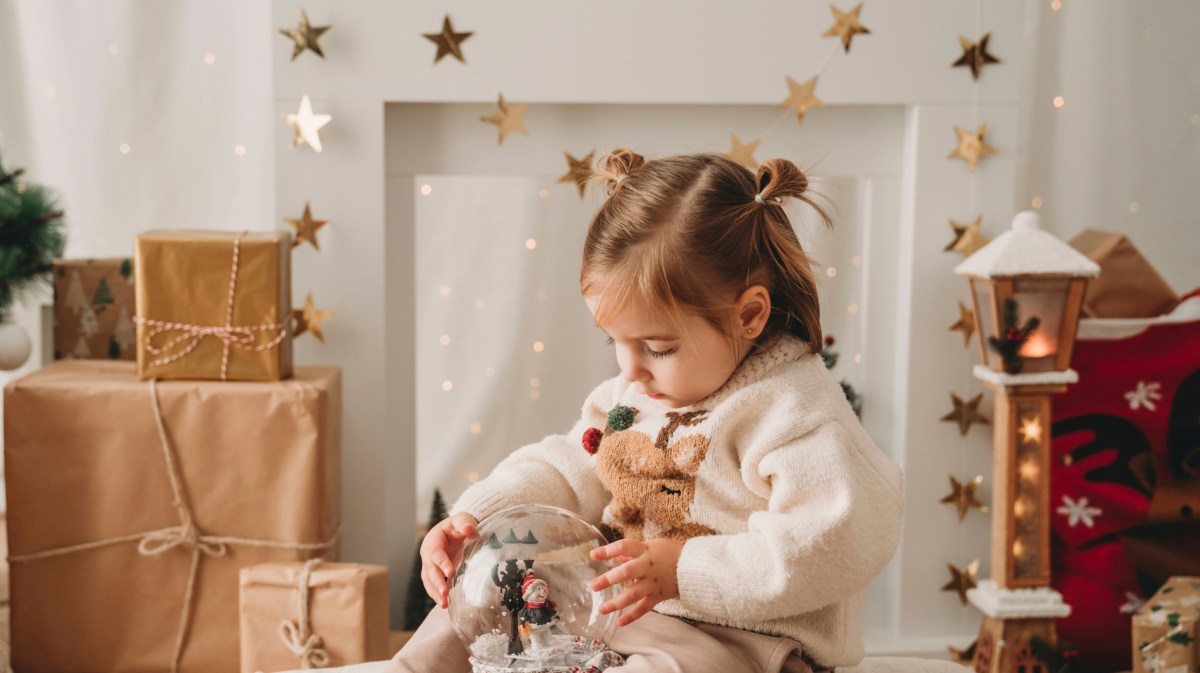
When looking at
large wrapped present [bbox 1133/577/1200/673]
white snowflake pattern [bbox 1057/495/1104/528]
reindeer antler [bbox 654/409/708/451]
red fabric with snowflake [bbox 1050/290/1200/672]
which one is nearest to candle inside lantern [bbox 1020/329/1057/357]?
red fabric with snowflake [bbox 1050/290/1200/672]

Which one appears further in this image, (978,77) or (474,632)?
(978,77)

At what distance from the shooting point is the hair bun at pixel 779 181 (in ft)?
3.62

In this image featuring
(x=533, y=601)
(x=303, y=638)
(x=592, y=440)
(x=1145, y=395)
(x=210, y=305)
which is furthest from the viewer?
(x=1145, y=395)

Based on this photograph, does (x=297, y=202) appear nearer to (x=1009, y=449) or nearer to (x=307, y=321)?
(x=307, y=321)

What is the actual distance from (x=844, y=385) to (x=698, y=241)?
116 centimetres

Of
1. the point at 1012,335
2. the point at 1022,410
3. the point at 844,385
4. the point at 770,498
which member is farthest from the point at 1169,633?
the point at 770,498

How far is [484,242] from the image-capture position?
2.21 m

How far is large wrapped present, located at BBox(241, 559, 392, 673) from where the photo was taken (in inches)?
65.9

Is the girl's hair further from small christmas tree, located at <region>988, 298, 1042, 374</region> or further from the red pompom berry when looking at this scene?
small christmas tree, located at <region>988, 298, 1042, 374</region>

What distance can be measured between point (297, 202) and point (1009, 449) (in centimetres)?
135

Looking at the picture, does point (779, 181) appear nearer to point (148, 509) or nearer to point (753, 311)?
point (753, 311)

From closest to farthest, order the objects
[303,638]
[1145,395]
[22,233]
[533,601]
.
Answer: [533,601], [303,638], [22,233], [1145,395]

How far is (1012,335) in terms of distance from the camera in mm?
1859

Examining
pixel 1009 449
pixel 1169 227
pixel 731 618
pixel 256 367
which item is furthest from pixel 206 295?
pixel 1169 227
